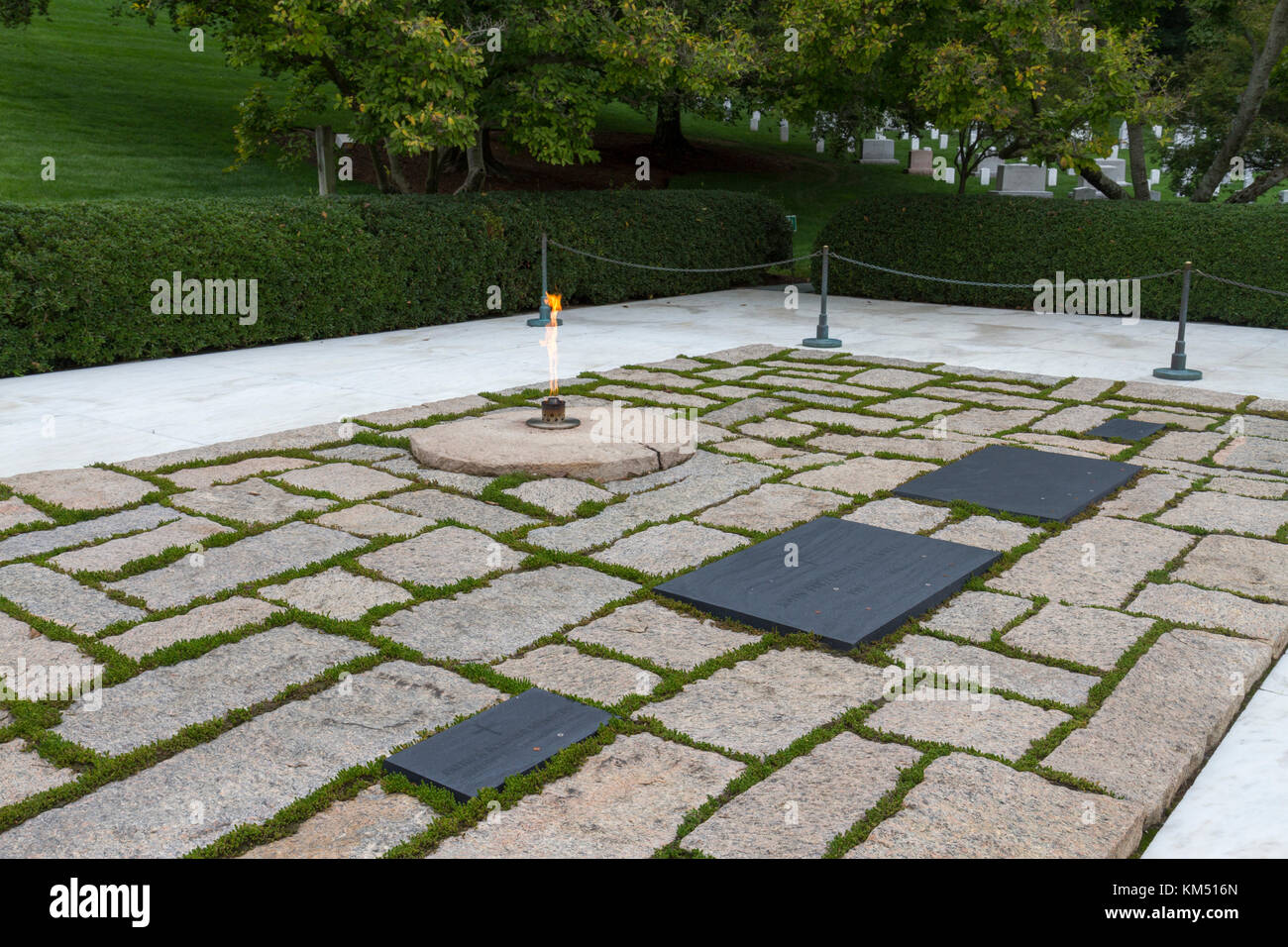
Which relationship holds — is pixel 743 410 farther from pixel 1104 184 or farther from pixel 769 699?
pixel 1104 184

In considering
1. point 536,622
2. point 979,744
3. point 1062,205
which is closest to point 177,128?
point 1062,205

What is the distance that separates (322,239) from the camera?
11023 mm

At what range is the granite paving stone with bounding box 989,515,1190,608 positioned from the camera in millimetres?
4672

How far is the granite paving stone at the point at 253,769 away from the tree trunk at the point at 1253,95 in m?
14.1

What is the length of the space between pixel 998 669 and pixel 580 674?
1.47 metres

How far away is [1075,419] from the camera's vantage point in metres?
7.90

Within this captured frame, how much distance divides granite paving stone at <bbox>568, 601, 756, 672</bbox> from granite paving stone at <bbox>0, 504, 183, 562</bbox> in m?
2.47

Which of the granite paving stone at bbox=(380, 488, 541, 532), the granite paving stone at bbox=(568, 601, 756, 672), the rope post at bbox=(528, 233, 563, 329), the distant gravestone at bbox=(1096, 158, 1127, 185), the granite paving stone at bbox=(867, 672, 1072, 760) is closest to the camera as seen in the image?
the granite paving stone at bbox=(867, 672, 1072, 760)

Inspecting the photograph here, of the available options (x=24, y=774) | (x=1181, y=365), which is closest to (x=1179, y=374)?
(x=1181, y=365)

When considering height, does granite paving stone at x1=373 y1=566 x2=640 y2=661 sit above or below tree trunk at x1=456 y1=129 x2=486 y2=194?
below

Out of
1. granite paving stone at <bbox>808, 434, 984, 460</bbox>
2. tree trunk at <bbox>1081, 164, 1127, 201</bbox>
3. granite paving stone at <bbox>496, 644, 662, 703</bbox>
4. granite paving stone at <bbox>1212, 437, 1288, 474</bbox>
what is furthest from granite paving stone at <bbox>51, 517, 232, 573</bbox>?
tree trunk at <bbox>1081, 164, 1127, 201</bbox>

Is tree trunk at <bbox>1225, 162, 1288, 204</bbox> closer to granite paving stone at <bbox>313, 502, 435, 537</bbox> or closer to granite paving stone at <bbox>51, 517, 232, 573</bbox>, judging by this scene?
granite paving stone at <bbox>313, 502, 435, 537</bbox>

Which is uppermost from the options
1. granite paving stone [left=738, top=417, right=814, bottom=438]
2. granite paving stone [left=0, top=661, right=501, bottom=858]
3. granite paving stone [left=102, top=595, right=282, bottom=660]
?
granite paving stone [left=738, top=417, right=814, bottom=438]
